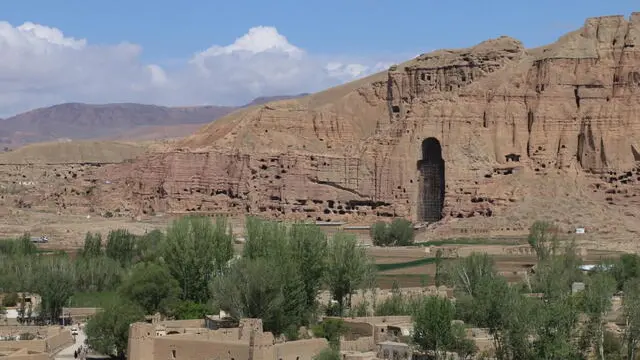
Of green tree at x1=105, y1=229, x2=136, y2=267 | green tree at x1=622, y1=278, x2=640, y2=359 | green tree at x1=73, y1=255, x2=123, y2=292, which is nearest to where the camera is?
green tree at x1=622, y1=278, x2=640, y2=359

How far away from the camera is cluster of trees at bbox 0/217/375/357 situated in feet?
160

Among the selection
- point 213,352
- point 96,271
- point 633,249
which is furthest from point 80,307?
point 633,249

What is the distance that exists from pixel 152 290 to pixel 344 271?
7.87 metres

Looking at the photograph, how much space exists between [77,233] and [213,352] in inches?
2623

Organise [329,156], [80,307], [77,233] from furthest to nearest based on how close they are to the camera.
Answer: [329,156] < [77,233] < [80,307]

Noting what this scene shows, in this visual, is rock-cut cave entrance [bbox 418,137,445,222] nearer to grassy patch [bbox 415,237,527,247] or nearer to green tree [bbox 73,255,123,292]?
grassy patch [bbox 415,237,527,247]

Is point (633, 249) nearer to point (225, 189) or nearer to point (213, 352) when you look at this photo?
point (225, 189)

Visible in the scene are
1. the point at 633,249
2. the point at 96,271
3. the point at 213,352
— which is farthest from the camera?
the point at 633,249

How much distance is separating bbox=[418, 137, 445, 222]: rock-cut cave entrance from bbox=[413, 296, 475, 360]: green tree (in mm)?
68910

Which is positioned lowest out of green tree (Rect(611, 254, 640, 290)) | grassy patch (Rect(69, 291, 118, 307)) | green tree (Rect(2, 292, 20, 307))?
grassy patch (Rect(69, 291, 118, 307))

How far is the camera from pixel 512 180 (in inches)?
4252

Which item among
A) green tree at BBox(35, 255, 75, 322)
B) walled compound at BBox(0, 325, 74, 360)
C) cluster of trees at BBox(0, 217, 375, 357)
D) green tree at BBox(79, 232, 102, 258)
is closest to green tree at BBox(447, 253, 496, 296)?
cluster of trees at BBox(0, 217, 375, 357)

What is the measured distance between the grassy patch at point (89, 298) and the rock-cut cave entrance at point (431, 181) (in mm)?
48538

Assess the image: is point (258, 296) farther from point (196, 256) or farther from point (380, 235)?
point (380, 235)
